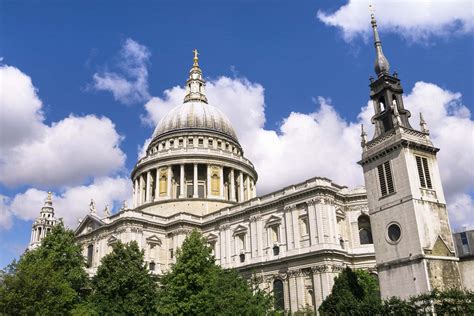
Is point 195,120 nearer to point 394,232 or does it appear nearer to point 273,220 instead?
point 273,220

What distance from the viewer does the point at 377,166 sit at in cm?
3634

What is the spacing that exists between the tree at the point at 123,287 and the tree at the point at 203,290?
64.9 inches

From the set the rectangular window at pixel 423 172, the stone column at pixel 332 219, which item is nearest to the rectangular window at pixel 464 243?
the stone column at pixel 332 219

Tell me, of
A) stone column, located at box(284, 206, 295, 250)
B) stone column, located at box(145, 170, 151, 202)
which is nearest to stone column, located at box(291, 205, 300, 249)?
stone column, located at box(284, 206, 295, 250)

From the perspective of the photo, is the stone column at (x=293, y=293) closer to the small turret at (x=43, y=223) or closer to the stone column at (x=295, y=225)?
the stone column at (x=295, y=225)

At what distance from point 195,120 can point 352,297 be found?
51.3 metres

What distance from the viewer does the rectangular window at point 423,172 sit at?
34.0 m

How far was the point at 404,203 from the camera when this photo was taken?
1298 inches

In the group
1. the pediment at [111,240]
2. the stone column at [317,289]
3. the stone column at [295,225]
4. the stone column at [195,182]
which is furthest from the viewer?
the stone column at [195,182]

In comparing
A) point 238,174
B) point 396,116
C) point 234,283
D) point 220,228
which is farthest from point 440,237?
point 238,174

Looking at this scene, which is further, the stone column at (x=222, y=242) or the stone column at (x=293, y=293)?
the stone column at (x=222, y=242)

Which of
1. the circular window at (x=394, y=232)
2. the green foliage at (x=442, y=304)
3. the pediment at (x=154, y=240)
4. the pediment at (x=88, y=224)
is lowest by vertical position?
the green foliage at (x=442, y=304)

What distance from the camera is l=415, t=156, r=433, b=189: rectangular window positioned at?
33969 mm

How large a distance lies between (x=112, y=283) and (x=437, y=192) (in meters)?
27.2
